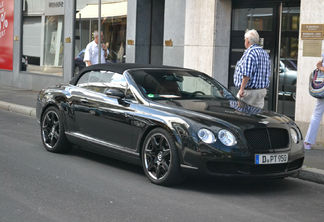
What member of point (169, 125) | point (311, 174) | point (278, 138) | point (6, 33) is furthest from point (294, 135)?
point (6, 33)

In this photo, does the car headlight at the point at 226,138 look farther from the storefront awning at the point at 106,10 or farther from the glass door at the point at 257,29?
the storefront awning at the point at 106,10

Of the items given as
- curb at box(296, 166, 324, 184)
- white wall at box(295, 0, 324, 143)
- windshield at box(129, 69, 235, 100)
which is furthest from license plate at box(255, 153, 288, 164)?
white wall at box(295, 0, 324, 143)

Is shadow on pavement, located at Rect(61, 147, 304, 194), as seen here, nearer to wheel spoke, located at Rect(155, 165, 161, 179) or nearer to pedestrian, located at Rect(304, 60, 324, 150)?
wheel spoke, located at Rect(155, 165, 161, 179)

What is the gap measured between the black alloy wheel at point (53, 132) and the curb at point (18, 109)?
499cm

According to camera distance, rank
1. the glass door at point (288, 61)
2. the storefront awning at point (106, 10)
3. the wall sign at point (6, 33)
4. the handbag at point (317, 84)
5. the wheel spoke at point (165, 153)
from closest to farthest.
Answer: the wheel spoke at point (165, 153) → the handbag at point (317, 84) → the glass door at point (288, 61) → the storefront awning at point (106, 10) → the wall sign at point (6, 33)

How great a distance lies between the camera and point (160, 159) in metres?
7.11

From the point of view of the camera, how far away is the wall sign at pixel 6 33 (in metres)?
22.2

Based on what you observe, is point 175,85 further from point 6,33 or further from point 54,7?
point 6,33

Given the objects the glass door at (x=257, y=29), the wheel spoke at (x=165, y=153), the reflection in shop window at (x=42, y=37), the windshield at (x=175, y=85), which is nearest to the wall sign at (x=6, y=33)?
the reflection in shop window at (x=42, y=37)

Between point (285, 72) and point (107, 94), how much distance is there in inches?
245

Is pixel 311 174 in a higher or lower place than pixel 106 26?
lower

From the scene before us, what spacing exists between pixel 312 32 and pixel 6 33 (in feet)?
44.3

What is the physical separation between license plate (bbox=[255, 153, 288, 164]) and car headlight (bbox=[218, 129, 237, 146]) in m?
0.31

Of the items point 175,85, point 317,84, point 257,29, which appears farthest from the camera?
point 257,29
